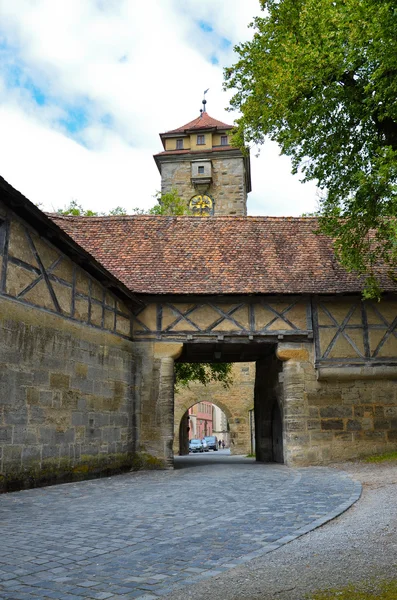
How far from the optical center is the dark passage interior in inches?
559

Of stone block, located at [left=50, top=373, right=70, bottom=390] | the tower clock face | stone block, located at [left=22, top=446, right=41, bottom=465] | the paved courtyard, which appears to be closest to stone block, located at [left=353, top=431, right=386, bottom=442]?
the paved courtyard

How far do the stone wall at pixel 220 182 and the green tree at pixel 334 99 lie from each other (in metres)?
24.9

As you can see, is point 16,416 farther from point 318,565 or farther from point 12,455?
point 318,565

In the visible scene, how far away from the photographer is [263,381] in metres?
16.8

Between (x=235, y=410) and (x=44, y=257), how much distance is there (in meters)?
18.9

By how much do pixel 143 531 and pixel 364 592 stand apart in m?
2.47

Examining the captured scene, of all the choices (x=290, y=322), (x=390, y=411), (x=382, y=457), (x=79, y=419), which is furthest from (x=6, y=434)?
(x=390, y=411)

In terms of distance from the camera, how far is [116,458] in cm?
1152

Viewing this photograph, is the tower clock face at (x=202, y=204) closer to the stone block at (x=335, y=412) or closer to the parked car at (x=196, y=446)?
the parked car at (x=196, y=446)

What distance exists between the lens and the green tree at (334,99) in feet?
28.2

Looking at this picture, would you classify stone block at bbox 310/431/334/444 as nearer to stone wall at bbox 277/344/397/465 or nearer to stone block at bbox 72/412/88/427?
stone wall at bbox 277/344/397/465

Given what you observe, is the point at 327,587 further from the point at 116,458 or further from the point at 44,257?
the point at 116,458

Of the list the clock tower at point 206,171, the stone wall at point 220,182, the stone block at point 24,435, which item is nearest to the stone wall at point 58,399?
the stone block at point 24,435

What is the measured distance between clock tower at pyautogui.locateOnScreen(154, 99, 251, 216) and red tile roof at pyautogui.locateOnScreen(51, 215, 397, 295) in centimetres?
2139
